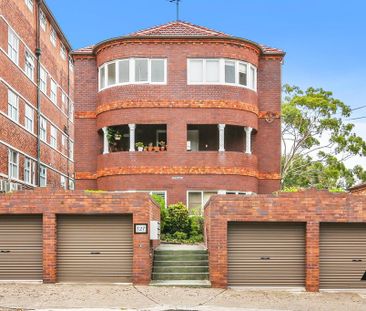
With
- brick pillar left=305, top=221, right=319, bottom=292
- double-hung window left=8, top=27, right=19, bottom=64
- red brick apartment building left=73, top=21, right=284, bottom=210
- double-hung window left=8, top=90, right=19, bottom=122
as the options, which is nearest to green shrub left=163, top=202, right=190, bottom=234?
red brick apartment building left=73, top=21, right=284, bottom=210

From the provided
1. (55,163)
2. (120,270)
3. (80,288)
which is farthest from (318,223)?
(55,163)

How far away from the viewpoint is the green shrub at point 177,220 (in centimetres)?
2736

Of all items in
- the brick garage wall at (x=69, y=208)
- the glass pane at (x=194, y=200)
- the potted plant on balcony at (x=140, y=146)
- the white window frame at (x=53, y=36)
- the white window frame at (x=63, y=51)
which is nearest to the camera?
the brick garage wall at (x=69, y=208)

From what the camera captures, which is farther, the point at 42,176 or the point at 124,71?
the point at 42,176

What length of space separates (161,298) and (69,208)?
4.64 metres

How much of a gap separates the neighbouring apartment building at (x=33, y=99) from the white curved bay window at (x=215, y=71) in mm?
9095

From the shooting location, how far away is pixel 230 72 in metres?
30.6

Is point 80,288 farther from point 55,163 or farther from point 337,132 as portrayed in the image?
point 337,132

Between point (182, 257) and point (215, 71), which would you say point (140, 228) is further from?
point (215, 71)

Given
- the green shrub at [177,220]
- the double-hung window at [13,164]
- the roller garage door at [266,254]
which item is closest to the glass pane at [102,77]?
the double-hung window at [13,164]

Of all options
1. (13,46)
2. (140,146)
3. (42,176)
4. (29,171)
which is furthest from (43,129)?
(140,146)

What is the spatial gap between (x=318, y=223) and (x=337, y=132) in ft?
90.7

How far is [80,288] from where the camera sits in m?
19.3

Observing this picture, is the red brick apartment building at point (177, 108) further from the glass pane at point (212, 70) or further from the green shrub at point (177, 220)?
the green shrub at point (177, 220)
